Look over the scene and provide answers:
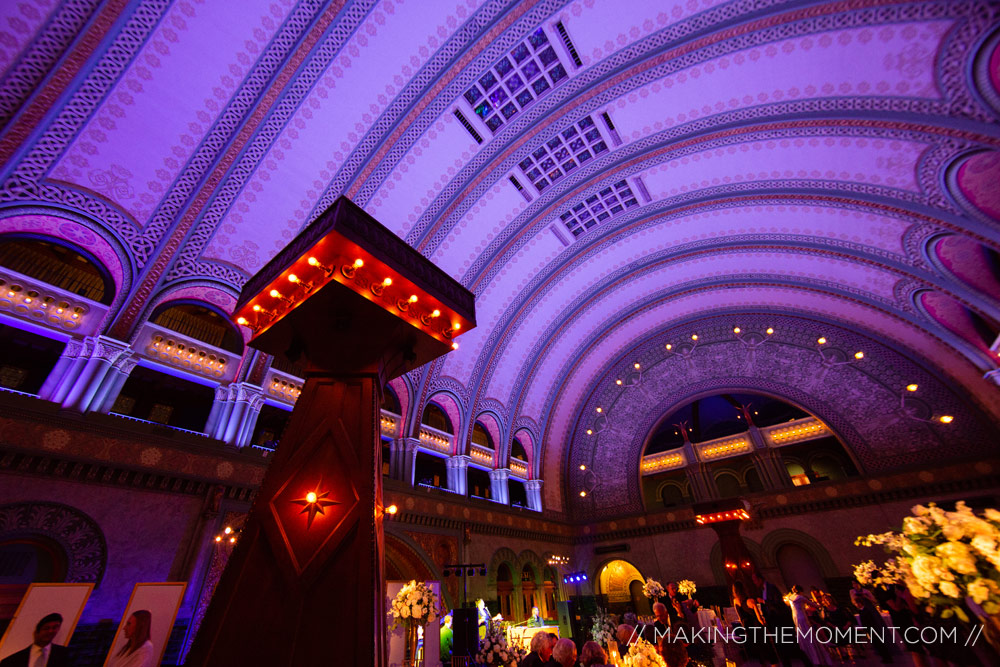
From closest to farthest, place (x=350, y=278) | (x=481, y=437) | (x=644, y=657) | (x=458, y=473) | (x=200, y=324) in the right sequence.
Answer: (x=350, y=278) → (x=644, y=657) → (x=200, y=324) → (x=458, y=473) → (x=481, y=437)

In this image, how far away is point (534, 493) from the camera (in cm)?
1620

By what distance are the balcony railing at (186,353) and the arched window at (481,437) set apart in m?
8.48

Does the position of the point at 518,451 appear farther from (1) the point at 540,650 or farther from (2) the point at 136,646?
(2) the point at 136,646

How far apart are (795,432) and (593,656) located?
49.0 ft

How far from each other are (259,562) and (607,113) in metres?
10.7

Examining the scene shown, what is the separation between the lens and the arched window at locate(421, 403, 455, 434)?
13852mm

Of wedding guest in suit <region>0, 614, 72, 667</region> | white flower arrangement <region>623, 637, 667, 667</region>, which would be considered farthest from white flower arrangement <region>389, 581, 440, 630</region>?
wedding guest in suit <region>0, 614, 72, 667</region>

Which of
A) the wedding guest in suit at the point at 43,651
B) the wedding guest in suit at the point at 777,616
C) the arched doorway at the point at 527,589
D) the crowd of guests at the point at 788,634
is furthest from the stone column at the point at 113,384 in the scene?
the arched doorway at the point at 527,589

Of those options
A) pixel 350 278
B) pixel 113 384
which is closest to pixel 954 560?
pixel 350 278

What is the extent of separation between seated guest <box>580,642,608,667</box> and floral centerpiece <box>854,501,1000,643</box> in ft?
7.42

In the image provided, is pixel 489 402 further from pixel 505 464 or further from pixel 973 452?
pixel 973 452

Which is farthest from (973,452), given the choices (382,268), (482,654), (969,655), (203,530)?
(203,530)

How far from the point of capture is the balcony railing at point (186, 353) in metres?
8.34

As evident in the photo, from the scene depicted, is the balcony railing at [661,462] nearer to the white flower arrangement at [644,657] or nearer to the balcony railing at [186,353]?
the white flower arrangement at [644,657]
